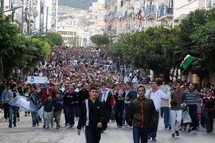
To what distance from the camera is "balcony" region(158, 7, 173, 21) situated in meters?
75.6

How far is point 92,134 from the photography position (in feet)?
42.9

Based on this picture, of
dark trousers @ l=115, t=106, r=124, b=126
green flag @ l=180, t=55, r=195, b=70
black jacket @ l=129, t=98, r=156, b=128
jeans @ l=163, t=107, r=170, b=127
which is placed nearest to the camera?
black jacket @ l=129, t=98, r=156, b=128

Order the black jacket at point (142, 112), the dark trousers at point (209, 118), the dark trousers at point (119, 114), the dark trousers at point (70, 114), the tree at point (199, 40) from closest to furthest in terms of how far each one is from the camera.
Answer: the black jacket at point (142, 112) < the dark trousers at point (209, 118) < the dark trousers at point (70, 114) < the dark trousers at point (119, 114) < the tree at point (199, 40)

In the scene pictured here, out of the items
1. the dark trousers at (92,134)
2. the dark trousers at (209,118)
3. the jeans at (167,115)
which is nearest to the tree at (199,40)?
the dark trousers at (209,118)

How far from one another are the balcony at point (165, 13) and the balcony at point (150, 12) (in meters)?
9.59

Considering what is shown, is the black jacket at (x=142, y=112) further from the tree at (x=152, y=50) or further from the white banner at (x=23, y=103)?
the tree at (x=152, y=50)

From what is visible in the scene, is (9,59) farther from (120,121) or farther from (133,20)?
(133,20)

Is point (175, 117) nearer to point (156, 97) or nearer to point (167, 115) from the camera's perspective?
point (156, 97)

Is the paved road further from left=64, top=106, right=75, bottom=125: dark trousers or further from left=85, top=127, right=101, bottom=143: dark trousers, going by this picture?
left=85, top=127, right=101, bottom=143: dark trousers

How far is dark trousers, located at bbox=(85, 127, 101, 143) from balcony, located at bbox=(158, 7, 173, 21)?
63.2 m

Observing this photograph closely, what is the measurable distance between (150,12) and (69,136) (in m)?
72.7

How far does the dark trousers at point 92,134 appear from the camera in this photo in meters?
13.0

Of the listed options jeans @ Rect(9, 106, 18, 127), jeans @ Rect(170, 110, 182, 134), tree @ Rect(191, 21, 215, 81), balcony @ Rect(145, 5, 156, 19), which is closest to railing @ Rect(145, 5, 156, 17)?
balcony @ Rect(145, 5, 156, 19)

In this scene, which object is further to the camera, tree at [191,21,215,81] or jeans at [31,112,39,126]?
tree at [191,21,215,81]
